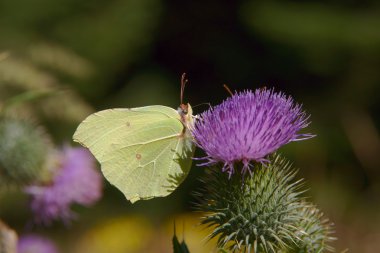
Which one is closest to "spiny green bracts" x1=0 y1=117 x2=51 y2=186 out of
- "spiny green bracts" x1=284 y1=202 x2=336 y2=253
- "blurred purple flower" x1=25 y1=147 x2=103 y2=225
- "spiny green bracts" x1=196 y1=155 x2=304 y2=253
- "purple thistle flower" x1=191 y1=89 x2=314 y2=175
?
"blurred purple flower" x1=25 y1=147 x2=103 y2=225

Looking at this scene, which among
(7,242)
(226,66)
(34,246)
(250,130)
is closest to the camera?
(250,130)

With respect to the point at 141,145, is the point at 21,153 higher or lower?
lower

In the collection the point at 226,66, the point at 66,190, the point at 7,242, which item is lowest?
the point at 226,66

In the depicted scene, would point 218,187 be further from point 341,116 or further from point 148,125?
point 341,116

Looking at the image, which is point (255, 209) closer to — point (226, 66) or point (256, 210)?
point (256, 210)

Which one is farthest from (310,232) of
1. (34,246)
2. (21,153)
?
(34,246)

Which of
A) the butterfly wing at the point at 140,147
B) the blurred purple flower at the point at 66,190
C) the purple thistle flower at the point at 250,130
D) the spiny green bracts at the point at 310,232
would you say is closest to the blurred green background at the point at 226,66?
the blurred purple flower at the point at 66,190

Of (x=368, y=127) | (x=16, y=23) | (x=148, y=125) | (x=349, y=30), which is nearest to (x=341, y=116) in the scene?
(x=368, y=127)
